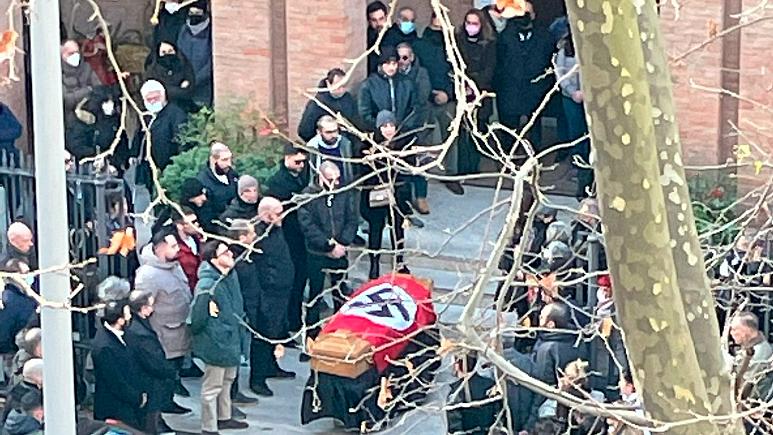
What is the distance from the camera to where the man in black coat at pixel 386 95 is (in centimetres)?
1515

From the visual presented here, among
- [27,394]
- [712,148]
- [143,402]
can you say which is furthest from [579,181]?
[27,394]

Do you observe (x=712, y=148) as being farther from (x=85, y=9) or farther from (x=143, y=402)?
(x=85, y=9)

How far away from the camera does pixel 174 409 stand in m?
13.1

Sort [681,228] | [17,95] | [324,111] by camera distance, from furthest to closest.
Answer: [17,95], [324,111], [681,228]

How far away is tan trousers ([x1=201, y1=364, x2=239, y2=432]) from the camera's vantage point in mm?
12805

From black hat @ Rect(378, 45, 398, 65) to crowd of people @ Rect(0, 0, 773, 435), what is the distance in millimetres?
19

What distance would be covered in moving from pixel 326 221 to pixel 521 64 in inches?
Result: 124

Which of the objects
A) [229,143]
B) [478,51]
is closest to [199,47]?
[229,143]

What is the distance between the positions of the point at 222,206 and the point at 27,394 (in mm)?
2466

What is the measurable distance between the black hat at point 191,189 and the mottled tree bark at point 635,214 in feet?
26.5

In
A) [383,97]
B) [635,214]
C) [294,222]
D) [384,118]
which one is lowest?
[294,222]

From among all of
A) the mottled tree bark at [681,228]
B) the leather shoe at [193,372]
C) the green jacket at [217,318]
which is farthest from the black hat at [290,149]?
the mottled tree bark at [681,228]

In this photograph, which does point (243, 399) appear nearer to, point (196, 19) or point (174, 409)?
point (174, 409)

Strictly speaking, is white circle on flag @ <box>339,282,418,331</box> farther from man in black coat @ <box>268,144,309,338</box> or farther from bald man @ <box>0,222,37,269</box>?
bald man @ <box>0,222,37,269</box>
